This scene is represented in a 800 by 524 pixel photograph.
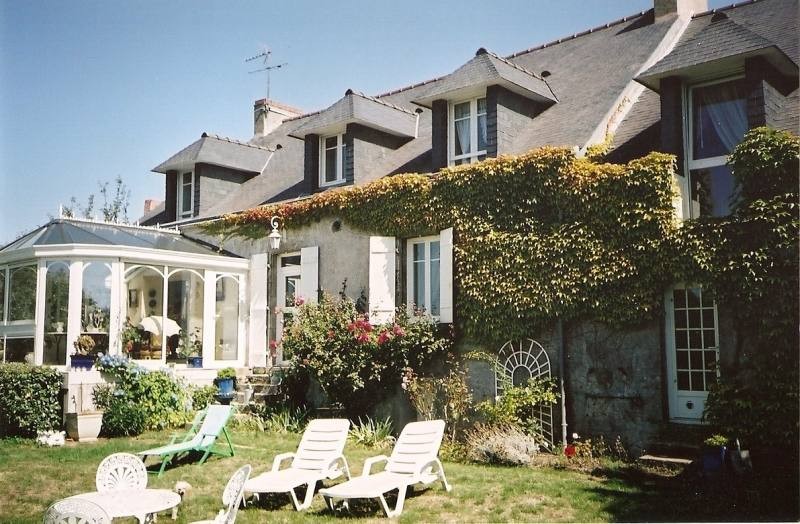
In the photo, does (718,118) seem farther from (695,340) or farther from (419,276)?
(419,276)

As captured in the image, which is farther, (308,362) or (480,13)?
(308,362)

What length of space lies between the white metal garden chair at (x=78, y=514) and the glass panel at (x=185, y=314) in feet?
27.9

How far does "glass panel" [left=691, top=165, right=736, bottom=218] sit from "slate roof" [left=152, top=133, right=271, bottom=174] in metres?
11.3

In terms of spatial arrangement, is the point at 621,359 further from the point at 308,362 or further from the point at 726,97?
the point at 308,362

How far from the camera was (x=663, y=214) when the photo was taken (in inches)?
359

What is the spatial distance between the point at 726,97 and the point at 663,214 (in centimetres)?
217

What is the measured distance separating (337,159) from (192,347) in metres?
4.91

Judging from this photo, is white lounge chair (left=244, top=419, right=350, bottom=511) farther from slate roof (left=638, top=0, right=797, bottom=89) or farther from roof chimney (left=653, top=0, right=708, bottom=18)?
roof chimney (left=653, top=0, right=708, bottom=18)

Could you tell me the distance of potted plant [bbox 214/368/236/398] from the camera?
42.6 ft

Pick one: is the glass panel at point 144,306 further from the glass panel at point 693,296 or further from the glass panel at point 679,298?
the glass panel at point 693,296

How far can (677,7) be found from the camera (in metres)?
12.6

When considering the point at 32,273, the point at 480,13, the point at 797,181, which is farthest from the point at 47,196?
the point at 797,181

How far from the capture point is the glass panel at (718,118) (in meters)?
9.57

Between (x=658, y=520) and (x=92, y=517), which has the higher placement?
(x=92, y=517)
